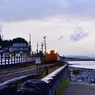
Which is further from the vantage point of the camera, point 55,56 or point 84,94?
point 55,56

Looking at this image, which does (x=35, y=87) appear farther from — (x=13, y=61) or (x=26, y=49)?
(x=26, y=49)

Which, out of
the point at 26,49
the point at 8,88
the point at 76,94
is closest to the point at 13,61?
the point at 76,94

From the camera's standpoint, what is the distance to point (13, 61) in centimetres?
4675

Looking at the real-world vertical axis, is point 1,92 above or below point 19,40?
below

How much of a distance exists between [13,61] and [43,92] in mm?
37415

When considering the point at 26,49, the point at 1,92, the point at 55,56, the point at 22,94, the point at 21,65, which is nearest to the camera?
the point at 1,92

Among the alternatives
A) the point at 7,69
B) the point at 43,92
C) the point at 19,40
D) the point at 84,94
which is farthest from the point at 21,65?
the point at 19,40

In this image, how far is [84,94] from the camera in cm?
2448

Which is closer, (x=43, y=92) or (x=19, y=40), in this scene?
(x=43, y=92)

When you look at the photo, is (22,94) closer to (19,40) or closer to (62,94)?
(62,94)

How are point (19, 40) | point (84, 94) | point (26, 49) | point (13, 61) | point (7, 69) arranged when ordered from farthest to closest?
1. point (19, 40)
2. point (26, 49)
3. point (13, 61)
4. point (7, 69)
5. point (84, 94)

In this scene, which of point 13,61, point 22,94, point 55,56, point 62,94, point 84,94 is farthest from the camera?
point 55,56

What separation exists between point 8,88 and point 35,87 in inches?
43.2

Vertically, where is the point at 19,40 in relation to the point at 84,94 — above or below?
above
